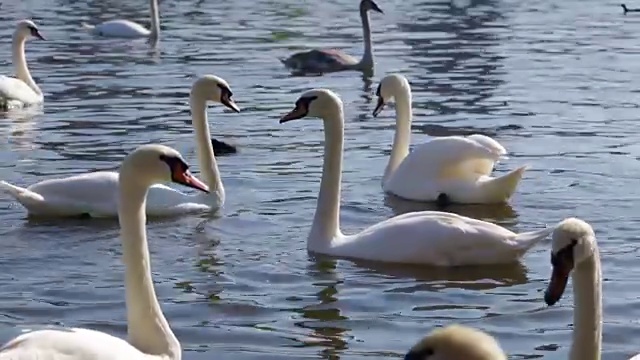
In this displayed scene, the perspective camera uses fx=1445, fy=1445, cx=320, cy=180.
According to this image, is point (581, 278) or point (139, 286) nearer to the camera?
point (581, 278)

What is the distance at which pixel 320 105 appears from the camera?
989 centimetres

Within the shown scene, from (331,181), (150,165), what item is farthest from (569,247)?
(331,181)

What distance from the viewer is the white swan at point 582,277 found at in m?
5.76

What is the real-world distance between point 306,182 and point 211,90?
46.8 inches

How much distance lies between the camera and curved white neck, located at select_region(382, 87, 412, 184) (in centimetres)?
1220

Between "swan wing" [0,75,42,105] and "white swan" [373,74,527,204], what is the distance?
7.14 metres

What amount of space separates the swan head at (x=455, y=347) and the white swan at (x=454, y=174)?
654 centimetres

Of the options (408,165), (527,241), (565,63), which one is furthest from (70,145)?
(565,63)

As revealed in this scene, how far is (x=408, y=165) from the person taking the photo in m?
11.6

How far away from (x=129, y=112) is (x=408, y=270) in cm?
805

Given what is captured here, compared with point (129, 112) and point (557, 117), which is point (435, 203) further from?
point (129, 112)

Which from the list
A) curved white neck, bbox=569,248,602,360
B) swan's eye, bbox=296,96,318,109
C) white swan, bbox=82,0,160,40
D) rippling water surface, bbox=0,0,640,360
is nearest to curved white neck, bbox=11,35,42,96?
rippling water surface, bbox=0,0,640,360

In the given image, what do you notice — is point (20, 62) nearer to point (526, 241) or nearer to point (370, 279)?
point (370, 279)

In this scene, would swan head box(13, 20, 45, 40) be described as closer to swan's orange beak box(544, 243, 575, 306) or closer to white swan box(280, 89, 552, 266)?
white swan box(280, 89, 552, 266)
